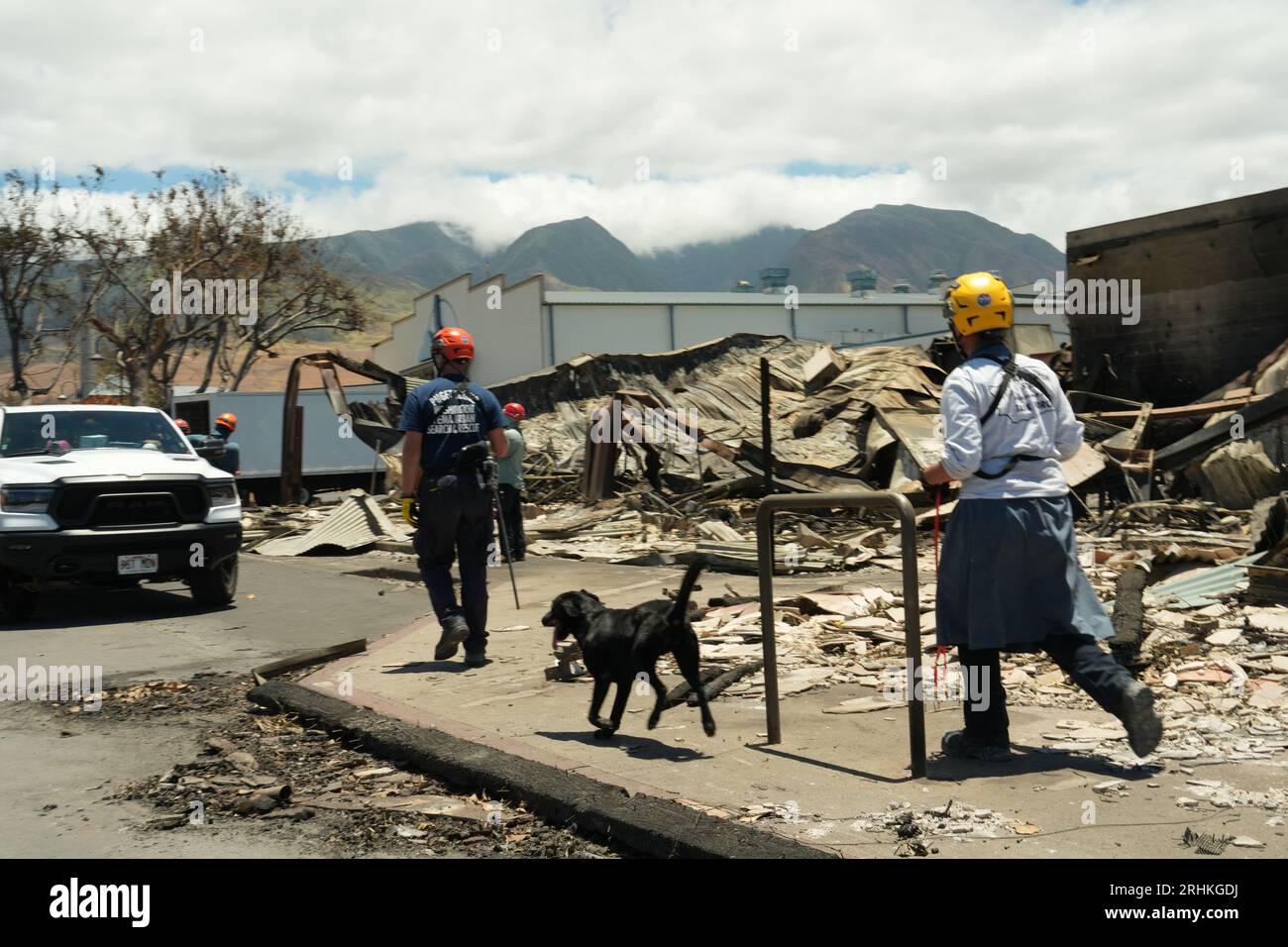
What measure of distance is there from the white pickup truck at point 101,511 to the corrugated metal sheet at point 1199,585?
318 inches

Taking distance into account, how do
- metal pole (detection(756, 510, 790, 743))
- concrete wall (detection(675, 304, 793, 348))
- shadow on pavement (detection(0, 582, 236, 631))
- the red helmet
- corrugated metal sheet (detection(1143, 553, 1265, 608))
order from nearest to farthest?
1. metal pole (detection(756, 510, 790, 743))
2. the red helmet
3. corrugated metal sheet (detection(1143, 553, 1265, 608))
4. shadow on pavement (detection(0, 582, 236, 631))
5. concrete wall (detection(675, 304, 793, 348))

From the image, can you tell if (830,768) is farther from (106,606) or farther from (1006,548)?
(106,606)

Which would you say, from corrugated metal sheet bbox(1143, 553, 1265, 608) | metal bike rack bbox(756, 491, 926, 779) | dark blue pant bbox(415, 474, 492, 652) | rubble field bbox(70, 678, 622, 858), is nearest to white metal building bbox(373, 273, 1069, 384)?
corrugated metal sheet bbox(1143, 553, 1265, 608)

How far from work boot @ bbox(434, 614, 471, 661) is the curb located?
59.5 inches

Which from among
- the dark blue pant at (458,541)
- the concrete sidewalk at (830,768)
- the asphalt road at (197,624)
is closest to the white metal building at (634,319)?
the asphalt road at (197,624)

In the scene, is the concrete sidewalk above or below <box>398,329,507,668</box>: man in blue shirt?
below

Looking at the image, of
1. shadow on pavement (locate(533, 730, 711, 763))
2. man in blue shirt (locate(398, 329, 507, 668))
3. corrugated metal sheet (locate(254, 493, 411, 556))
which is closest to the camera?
shadow on pavement (locate(533, 730, 711, 763))

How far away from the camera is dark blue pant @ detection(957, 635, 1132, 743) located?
4.88 metres

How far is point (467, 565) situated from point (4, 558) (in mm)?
4808

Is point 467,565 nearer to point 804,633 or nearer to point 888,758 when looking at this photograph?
point 804,633

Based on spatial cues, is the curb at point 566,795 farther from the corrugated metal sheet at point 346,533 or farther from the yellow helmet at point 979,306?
the corrugated metal sheet at point 346,533

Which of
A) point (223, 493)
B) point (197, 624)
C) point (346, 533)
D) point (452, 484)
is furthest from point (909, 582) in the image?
point (346, 533)

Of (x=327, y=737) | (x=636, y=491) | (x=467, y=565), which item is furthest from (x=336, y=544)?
(x=327, y=737)

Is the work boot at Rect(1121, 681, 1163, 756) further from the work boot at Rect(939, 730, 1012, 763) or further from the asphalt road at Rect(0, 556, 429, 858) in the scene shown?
the asphalt road at Rect(0, 556, 429, 858)
